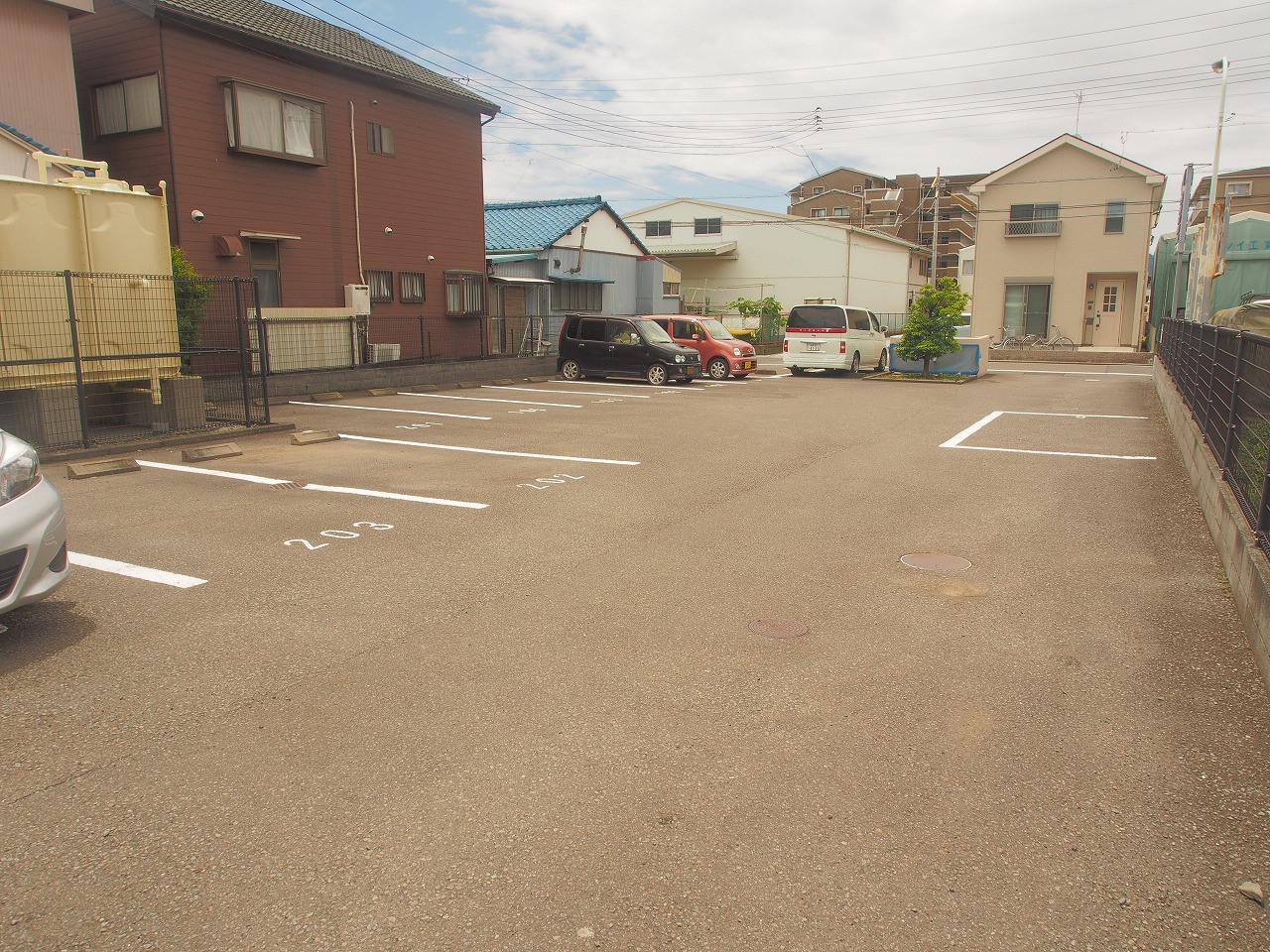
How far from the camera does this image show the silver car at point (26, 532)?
4164 millimetres

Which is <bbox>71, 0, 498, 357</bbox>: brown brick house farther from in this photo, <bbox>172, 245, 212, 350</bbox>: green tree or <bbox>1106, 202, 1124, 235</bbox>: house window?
<bbox>1106, 202, 1124, 235</bbox>: house window

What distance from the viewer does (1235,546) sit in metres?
5.30

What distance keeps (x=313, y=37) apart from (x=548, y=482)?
15.4 m

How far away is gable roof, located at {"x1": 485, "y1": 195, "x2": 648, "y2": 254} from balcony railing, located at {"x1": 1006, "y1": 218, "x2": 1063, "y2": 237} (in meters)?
15.1

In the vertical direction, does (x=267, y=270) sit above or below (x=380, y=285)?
above

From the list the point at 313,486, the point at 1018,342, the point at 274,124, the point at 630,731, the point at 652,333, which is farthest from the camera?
the point at 1018,342

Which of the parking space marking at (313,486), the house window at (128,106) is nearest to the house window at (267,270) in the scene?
the house window at (128,106)

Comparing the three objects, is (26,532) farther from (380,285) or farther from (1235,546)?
(380,285)

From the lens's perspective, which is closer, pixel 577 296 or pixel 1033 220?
pixel 577 296

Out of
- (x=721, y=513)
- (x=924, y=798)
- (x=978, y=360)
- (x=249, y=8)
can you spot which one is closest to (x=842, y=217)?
(x=978, y=360)

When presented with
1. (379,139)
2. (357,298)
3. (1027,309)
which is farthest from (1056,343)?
(357,298)

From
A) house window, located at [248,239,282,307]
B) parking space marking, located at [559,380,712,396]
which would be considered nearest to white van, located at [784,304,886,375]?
parking space marking, located at [559,380,712,396]

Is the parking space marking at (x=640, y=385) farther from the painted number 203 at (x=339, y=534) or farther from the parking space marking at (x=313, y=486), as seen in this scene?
the painted number 203 at (x=339, y=534)

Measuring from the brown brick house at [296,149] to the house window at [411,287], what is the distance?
4 cm
